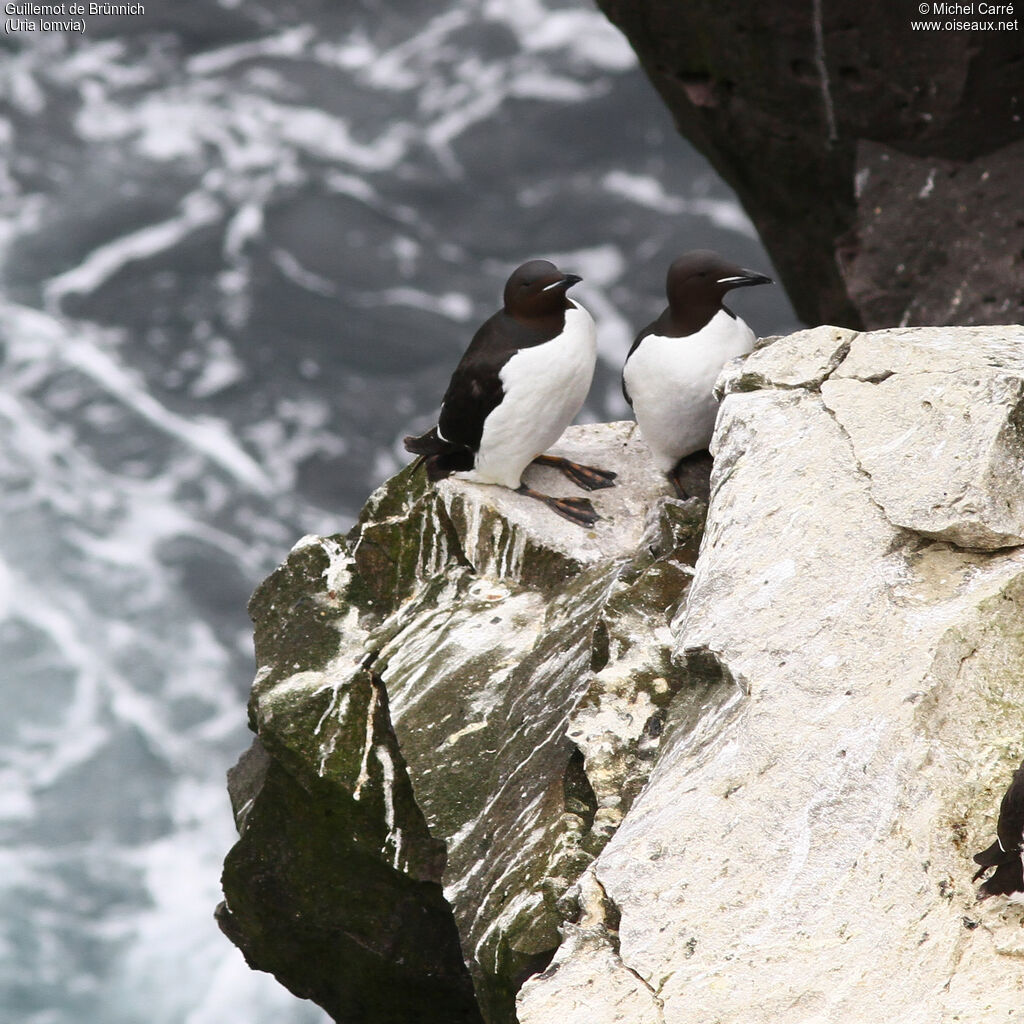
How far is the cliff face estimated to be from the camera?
320 cm

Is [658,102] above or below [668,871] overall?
above

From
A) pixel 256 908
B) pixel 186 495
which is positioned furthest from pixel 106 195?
pixel 256 908

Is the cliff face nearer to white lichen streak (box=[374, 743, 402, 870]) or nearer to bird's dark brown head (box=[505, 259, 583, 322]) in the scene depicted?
white lichen streak (box=[374, 743, 402, 870])

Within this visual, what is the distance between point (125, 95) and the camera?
16.7m

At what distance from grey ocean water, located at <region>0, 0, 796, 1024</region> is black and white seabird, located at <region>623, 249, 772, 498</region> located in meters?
6.93

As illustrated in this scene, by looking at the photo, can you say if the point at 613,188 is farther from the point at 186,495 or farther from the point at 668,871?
the point at 668,871

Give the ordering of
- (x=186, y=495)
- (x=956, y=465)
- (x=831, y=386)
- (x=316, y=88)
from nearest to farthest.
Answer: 1. (x=956, y=465)
2. (x=831, y=386)
3. (x=186, y=495)
4. (x=316, y=88)

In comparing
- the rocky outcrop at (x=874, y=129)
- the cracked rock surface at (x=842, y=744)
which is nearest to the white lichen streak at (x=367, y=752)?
the cracked rock surface at (x=842, y=744)

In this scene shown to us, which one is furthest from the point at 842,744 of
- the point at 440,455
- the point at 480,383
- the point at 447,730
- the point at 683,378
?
the point at 440,455

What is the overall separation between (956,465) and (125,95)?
14.9 m

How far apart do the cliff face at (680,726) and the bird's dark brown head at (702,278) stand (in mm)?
413

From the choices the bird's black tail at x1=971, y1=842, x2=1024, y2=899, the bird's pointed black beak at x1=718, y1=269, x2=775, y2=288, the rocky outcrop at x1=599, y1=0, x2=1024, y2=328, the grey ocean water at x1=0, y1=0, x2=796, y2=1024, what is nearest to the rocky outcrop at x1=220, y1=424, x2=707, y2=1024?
the bird's pointed black beak at x1=718, y1=269, x2=775, y2=288

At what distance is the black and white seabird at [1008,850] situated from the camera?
2969mm

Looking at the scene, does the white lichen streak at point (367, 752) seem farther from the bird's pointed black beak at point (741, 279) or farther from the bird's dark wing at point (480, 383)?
the bird's pointed black beak at point (741, 279)
